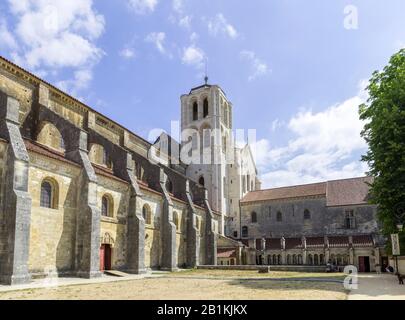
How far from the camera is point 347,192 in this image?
42.9 metres

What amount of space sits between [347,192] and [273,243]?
1074cm

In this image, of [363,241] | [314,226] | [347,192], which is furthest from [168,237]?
[347,192]

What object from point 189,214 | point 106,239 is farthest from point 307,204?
point 106,239

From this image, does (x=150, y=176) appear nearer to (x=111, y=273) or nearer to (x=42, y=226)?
(x=111, y=273)

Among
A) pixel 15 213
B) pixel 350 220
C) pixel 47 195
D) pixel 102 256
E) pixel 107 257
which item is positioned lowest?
pixel 107 257

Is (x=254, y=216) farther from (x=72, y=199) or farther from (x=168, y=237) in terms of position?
(x=72, y=199)

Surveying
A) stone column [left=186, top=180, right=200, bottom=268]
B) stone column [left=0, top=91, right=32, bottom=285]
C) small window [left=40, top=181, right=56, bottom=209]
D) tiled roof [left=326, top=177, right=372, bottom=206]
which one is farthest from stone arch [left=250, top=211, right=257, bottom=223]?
stone column [left=0, top=91, right=32, bottom=285]

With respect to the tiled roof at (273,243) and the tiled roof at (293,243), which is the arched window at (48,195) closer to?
the tiled roof at (273,243)

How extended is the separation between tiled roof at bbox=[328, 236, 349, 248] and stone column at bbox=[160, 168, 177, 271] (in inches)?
693

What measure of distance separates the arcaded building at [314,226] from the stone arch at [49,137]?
80.2ft

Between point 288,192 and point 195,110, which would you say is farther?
point 195,110

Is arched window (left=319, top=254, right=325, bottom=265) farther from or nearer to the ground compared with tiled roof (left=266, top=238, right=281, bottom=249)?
nearer to the ground

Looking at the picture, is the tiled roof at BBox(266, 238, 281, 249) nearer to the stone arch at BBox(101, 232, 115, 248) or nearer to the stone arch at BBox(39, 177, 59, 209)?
the stone arch at BBox(101, 232, 115, 248)

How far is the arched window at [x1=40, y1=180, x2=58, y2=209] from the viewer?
797 inches
